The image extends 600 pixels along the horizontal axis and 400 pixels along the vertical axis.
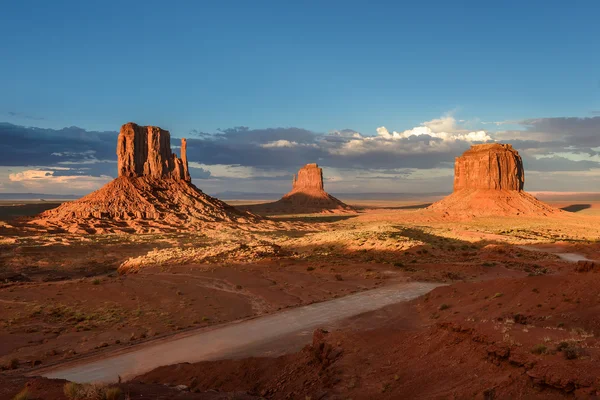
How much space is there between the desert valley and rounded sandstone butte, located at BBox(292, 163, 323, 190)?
428 ft

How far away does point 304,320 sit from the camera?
18047 millimetres

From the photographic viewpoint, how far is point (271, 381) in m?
11.3

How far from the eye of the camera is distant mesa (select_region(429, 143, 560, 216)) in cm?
10394

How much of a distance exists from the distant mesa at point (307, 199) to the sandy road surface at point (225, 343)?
435ft

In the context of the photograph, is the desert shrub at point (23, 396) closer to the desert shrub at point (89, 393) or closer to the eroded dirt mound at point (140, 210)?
the desert shrub at point (89, 393)

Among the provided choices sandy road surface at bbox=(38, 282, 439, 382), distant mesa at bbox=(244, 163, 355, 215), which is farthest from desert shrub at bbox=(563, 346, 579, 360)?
distant mesa at bbox=(244, 163, 355, 215)

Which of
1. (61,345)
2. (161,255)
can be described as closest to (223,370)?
(61,345)

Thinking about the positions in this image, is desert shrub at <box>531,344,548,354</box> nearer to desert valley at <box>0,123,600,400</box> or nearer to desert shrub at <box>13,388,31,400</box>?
desert valley at <box>0,123,600,400</box>

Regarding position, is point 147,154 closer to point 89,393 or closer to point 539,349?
point 89,393

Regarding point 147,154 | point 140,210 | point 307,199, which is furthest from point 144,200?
point 307,199

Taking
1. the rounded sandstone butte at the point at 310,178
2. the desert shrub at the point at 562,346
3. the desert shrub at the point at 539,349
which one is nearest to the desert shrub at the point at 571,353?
the desert shrub at the point at 562,346

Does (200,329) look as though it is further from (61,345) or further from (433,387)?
(433,387)

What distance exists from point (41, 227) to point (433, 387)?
66.5 meters

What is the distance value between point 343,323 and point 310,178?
6505 inches
